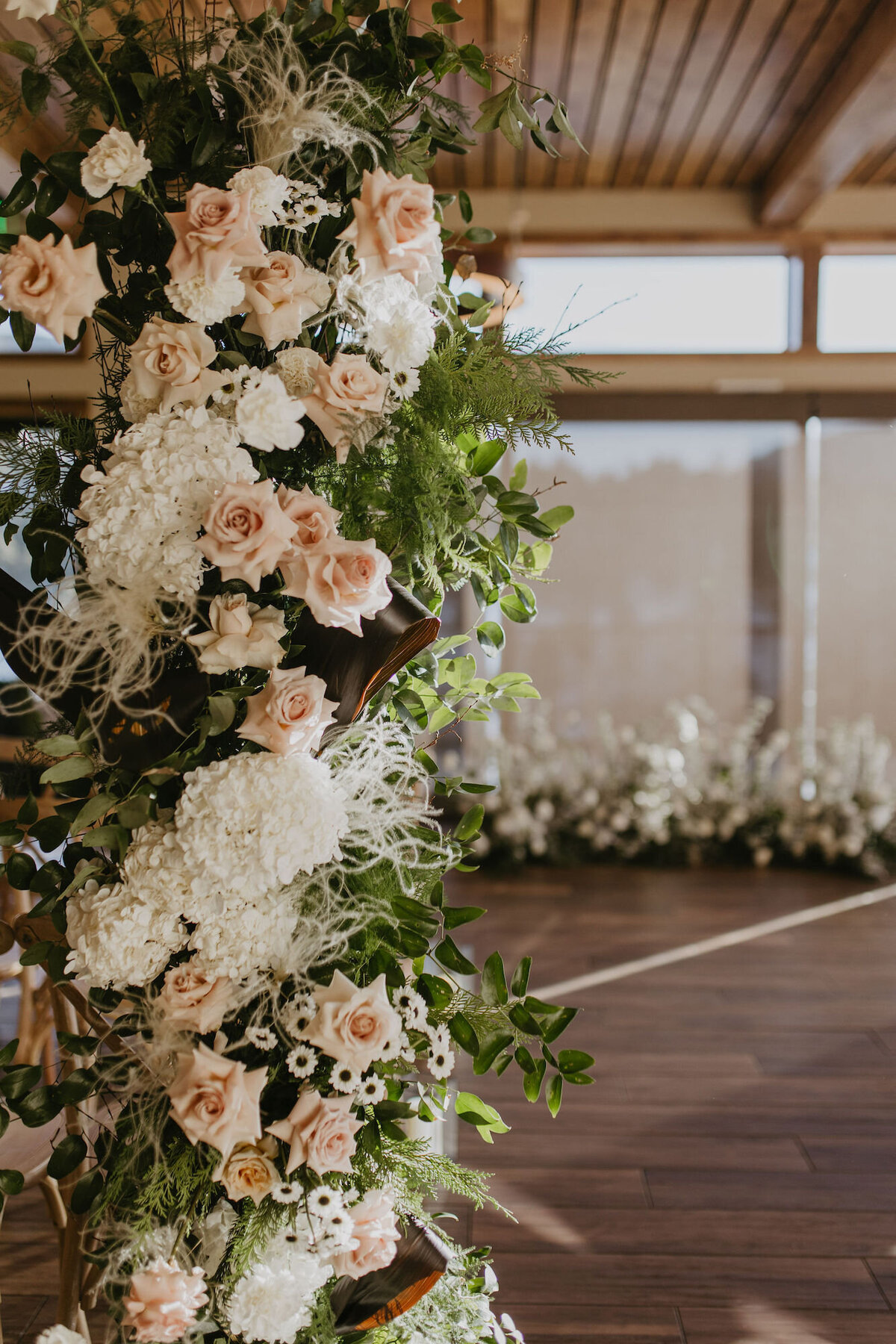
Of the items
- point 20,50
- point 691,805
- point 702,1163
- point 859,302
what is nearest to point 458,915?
point 20,50

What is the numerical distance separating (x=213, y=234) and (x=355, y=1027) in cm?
73

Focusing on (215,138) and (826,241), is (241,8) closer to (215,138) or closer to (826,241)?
(215,138)

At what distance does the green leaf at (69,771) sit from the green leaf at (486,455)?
20.6 inches

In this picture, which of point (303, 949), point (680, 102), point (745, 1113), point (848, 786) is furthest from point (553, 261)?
point (303, 949)

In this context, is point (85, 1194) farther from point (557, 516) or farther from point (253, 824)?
point (557, 516)

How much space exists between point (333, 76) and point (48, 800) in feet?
5.16

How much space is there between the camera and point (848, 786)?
205 inches

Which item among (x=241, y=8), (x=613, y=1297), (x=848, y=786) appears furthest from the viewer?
(x=848, y=786)

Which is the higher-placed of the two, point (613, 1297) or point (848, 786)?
point (848, 786)

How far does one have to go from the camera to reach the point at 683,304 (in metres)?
5.54

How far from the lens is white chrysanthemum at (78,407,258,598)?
89cm

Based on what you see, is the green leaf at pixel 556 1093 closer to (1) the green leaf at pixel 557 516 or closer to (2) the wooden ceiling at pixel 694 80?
(1) the green leaf at pixel 557 516

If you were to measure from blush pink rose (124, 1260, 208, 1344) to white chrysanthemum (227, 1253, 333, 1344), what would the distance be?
48 mm

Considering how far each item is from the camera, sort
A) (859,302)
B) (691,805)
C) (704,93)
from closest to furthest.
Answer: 1. (704,93)
2. (691,805)
3. (859,302)
